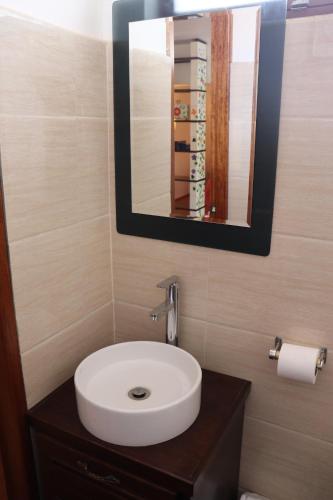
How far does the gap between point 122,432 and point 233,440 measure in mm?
408

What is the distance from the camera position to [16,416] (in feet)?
3.77

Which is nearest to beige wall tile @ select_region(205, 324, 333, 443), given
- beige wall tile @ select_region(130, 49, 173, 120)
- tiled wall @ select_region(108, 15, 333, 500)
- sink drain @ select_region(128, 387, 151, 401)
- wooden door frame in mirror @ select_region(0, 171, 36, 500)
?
tiled wall @ select_region(108, 15, 333, 500)

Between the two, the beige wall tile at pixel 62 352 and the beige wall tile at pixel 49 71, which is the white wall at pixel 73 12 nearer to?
the beige wall tile at pixel 49 71

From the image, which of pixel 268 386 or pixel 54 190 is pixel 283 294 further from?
pixel 54 190

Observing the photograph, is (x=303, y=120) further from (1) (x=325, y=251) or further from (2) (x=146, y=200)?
(2) (x=146, y=200)

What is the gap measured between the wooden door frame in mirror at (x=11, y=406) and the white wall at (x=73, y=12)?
16.8 inches

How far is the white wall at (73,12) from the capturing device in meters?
0.99

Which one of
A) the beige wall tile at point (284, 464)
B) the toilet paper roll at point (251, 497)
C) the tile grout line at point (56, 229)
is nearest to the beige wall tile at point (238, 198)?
the tile grout line at point (56, 229)

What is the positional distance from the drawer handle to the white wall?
1137 millimetres

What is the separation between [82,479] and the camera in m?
1.13

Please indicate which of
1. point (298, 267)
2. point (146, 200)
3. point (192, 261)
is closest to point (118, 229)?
point (146, 200)

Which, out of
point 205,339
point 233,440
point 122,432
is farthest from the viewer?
point 205,339

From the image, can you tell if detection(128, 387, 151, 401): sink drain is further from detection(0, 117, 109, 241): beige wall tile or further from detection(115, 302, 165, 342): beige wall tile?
detection(0, 117, 109, 241): beige wall tile

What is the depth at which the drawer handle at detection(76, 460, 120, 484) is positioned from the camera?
3.50 feet
